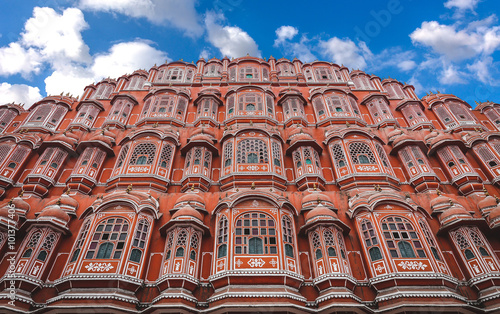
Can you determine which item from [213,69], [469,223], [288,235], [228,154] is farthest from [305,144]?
[213,69]

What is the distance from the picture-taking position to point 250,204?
17.2m

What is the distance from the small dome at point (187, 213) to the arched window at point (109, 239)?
233 cm

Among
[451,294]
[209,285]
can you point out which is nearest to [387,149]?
[451,294]

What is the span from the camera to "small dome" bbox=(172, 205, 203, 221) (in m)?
16.4

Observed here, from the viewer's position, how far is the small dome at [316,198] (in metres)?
17.8

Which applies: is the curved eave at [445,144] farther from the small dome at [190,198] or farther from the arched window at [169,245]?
the arched window at [169,245]

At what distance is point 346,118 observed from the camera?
2516 cm

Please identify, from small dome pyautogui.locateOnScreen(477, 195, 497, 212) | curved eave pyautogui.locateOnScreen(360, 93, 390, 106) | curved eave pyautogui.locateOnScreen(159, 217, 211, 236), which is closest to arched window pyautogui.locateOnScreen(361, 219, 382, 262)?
small dome pyautogui.locateOnScreen(477, 195, 497, 212)

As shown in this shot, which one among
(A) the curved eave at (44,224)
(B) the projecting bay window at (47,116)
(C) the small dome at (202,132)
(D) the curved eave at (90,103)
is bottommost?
(A) the curved eave at (44,224)

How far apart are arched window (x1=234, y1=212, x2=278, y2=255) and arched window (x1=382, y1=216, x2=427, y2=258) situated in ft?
16.7

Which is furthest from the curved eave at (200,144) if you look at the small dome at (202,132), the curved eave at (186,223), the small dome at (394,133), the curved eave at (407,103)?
the curved eave at (407,103)

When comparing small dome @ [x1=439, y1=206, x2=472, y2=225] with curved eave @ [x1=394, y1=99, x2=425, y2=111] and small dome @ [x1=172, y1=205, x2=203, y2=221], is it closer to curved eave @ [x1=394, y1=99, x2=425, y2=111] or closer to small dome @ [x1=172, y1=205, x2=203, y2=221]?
small dome @ [x1=172, y1=205, x2=203, y2=221]

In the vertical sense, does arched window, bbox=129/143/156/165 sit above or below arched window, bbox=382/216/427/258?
above

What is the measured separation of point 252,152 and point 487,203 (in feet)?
41.5
